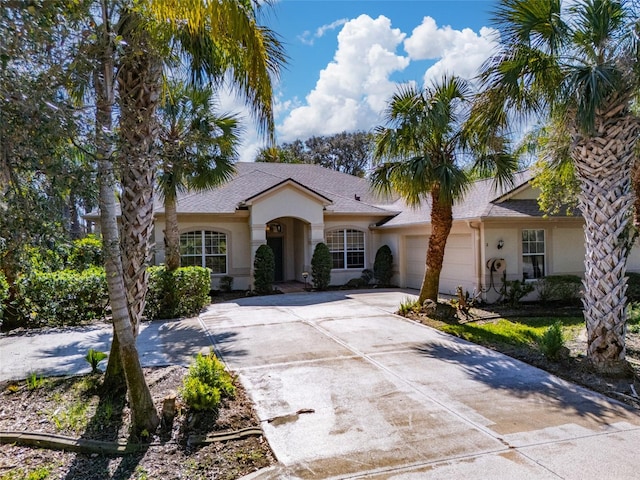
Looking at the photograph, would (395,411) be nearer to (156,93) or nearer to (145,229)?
(145,229)

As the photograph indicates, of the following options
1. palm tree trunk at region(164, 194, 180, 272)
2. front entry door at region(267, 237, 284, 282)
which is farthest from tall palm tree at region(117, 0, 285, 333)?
front entry door at region(267, 237, 284, 282)

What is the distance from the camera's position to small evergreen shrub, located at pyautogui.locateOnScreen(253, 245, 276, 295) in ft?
56.3

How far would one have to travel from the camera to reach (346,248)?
20109 millimetres

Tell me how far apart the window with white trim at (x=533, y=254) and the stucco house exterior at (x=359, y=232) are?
4cm

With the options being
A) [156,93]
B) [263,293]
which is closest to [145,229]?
[156,93]

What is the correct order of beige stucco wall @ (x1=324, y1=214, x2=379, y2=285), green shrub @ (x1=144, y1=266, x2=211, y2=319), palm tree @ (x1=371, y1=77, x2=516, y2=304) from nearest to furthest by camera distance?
palm tree @ (x1=371, y1=77, x2=516, y2=304)
green shrub @ (x1=144, y1=266, x2=211, y2=319)
beige stucco wall @ (x1=324, y1=214, x2=379, y2=285)

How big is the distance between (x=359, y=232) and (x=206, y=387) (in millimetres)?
15457

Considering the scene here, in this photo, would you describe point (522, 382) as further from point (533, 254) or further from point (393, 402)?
point (533, 254)

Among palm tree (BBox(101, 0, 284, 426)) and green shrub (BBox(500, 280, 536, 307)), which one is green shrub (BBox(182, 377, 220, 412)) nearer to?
palm tree (BBox(101, 0, 284, 426))

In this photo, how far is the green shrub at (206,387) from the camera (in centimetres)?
537

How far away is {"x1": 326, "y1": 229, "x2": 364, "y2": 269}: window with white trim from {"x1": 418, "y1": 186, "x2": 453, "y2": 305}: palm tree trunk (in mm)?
7797

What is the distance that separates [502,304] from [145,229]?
482 inches

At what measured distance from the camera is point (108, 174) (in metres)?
3.96

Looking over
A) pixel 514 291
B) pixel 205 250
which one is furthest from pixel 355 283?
pixel 514 291
